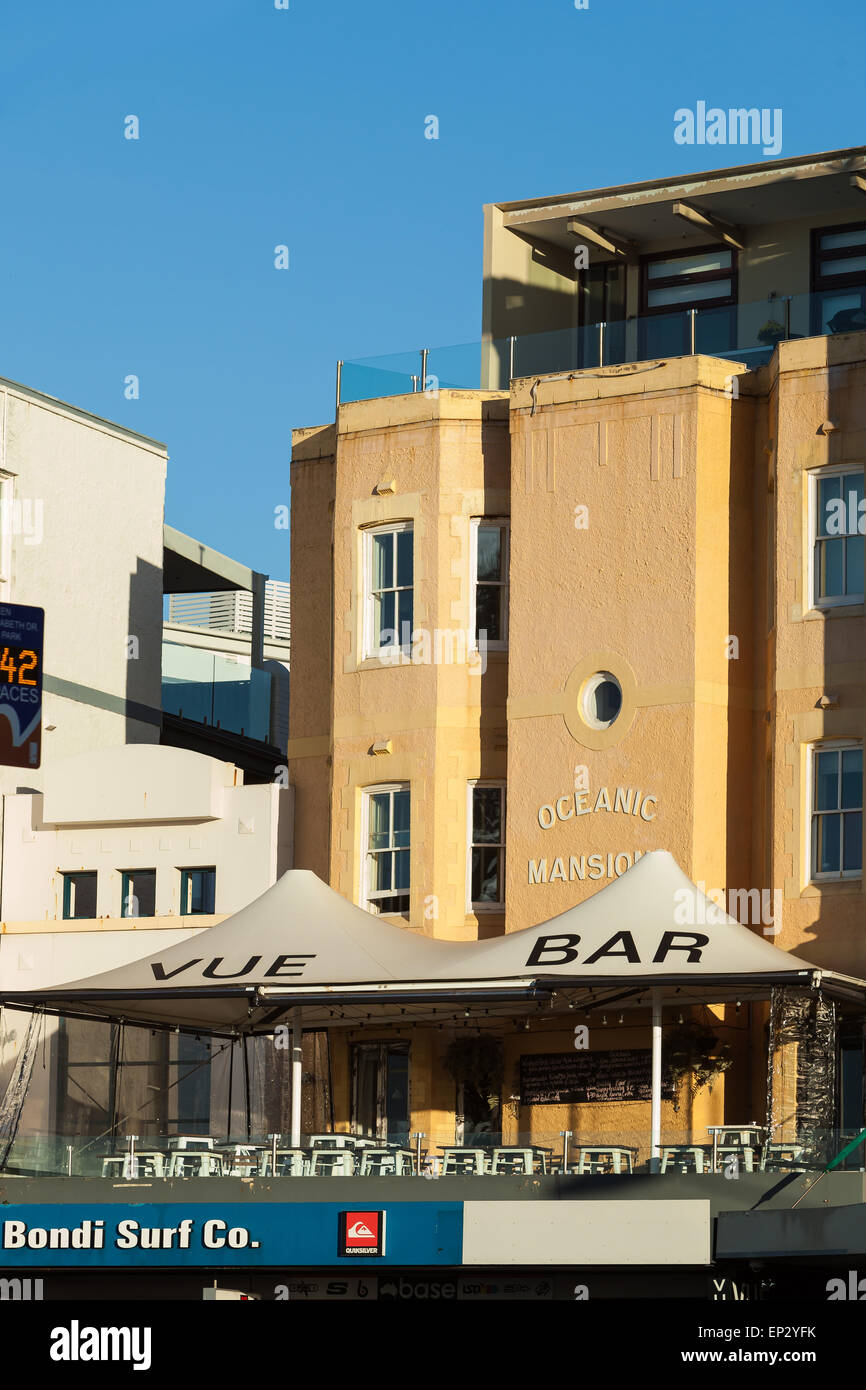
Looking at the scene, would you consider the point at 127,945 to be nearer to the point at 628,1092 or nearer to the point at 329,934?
the point at 329,934

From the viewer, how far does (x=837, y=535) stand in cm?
4012

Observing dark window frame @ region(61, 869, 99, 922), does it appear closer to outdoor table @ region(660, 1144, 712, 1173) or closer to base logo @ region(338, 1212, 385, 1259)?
base logo @ region(338, 1212, 385, 1259)

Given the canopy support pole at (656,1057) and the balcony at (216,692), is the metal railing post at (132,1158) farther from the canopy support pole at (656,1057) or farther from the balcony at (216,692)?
the balcony at (216,692)

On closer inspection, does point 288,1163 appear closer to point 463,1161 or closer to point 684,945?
point 463,1161

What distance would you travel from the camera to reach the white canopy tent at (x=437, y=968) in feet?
122

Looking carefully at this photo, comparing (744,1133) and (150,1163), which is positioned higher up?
(744,1133)

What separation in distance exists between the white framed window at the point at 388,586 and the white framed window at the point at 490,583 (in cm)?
99

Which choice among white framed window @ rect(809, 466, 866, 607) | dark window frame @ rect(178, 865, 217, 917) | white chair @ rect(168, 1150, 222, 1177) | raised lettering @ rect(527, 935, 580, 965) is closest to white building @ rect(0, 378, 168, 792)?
dark window frame @ rect(178, 865, 217, 917)

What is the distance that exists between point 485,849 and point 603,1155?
7.14 m

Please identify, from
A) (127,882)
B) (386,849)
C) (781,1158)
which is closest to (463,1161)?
(781,1158)

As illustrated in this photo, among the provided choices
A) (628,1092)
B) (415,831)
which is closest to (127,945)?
(415,831)

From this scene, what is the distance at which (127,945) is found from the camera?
45.0 metres

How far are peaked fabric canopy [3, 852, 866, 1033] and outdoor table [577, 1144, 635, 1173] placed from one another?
2.14 metres

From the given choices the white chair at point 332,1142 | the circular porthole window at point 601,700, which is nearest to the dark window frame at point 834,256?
the circular porthole window at point 601,700
